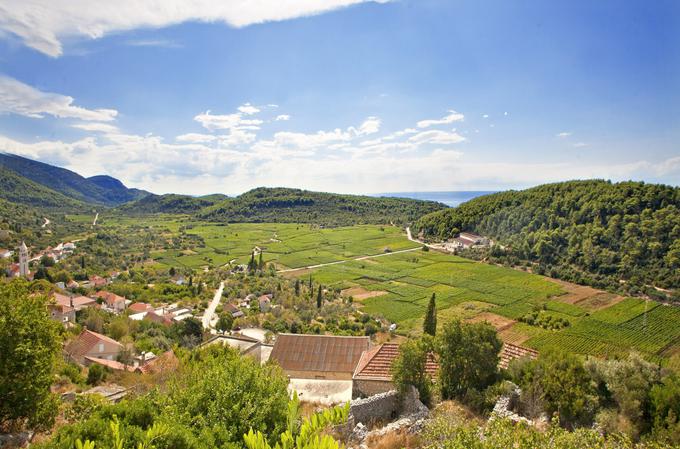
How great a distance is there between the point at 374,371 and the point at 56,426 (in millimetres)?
13217

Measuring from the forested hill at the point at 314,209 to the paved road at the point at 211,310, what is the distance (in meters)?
83.3

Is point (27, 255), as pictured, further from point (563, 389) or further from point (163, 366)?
point (563, 389)

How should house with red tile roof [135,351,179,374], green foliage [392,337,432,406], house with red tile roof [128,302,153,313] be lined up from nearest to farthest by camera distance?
green foliage [392,337,432,406]
house with red tile roof [135,351,179,374]
house with red tile roof [128,302,153,313]

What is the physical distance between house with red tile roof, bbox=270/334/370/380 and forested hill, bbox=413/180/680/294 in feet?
181

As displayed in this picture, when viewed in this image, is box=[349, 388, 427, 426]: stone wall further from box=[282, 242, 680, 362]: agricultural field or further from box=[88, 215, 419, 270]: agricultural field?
box=[88, 215, 419, 270]: agricultural field

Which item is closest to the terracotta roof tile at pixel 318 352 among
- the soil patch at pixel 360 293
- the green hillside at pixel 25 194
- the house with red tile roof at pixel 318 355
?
the house with red tile roof at pixel 318 355

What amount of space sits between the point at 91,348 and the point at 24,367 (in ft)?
52.5

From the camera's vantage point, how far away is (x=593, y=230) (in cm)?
7612

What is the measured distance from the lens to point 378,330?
4334cm

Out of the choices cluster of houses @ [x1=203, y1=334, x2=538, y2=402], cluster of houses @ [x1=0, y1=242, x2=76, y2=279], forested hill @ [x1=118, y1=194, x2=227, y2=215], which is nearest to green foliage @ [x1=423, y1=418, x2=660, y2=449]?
cluster of houses @ [x1=203, y1=334, x2=538, y2=402]

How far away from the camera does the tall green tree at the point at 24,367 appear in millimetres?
11406

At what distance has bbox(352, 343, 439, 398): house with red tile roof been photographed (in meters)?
19.1

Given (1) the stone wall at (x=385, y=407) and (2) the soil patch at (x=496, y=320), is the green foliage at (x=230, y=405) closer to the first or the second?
(1) the stone wall at (x=385, y=407)

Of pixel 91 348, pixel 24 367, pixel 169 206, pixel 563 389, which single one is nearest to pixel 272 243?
pixel 91 348
